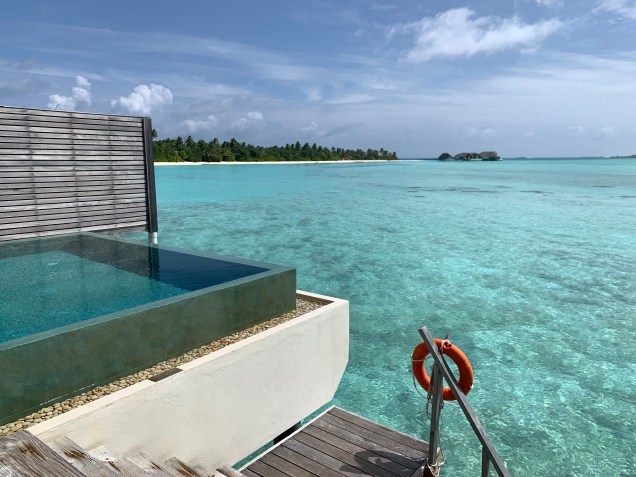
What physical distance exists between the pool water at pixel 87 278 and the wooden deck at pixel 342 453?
1.93 metres

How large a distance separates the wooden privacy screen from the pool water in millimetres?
937

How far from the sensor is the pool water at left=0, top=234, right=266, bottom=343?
15.9ft

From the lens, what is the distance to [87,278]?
6.33 metres

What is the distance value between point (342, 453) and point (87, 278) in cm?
410

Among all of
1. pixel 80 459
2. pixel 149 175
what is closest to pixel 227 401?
pixel 80 459

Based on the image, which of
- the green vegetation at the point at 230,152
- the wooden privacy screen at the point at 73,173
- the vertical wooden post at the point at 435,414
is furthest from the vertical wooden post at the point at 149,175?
the green vegetation at the point at 230,152

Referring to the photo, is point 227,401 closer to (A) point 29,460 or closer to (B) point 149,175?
(A) point 29,460

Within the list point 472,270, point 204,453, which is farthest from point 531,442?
point 472,270

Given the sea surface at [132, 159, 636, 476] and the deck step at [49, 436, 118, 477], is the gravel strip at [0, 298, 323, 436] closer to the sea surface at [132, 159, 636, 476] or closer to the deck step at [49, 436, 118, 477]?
the deck step at [49, 436, 118, 477]

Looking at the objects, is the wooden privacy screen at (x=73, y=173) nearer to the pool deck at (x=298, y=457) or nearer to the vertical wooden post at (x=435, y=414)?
the pool deck at (x=298, y=457)

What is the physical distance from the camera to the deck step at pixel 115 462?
10.1 ft

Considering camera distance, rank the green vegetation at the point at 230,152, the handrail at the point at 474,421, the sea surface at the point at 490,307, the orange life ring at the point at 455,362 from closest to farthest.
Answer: the handrail at the point at 474,421 < the orange life ring at the point at 455,362 < the sea surface at the point at 490,307 < the green vegetation at the point at 230,152

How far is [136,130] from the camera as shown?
10.4 m

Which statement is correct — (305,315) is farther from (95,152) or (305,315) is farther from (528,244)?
(528,244)
